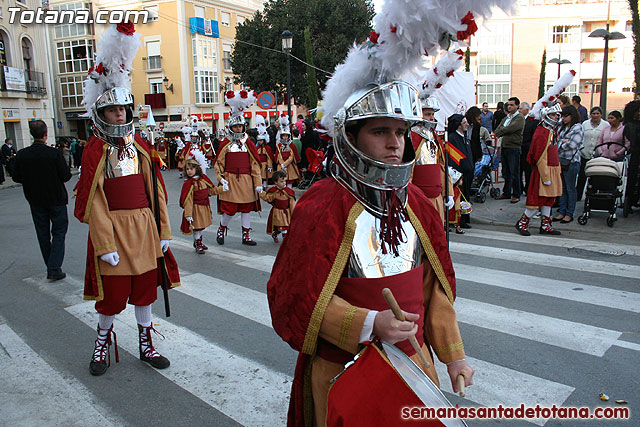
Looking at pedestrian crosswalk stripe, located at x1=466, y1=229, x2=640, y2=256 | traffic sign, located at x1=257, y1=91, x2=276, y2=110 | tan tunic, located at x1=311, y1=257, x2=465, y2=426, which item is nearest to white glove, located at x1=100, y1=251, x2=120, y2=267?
tan tunic, located at x1=311, y1=257, x2=465, y2=426

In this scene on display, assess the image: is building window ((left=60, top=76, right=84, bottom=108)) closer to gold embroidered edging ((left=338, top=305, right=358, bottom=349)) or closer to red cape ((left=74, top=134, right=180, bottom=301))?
red cape ((left=74, top=134, right=180, bottom=301))

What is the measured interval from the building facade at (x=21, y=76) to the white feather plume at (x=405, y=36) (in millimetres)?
31813

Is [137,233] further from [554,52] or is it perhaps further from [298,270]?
[554,52]

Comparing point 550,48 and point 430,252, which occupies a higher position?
point 550,48

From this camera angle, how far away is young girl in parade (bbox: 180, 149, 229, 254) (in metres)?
8.44

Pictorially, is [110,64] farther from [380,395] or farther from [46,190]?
[380,395]

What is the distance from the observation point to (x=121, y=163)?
13.9ft

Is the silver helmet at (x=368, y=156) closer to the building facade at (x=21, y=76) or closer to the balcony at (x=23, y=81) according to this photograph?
the building facade at (x=21, y=76)

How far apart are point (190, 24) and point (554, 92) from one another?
41.8 metres

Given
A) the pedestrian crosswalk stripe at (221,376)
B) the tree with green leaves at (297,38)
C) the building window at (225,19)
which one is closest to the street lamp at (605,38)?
the pedestrian crosswalk stripe at (221,376)

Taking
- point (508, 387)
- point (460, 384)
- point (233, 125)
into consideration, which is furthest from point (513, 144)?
Result: point (460, 384)

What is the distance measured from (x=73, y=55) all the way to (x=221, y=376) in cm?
5215

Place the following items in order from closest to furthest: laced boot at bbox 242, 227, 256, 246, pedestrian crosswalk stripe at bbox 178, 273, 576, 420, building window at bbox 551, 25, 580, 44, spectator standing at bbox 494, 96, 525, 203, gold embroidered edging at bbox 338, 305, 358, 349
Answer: gold embroidered edging at bbox 338, 305, 358, 349, pedestrian crosswalk stripe at bbox 178, 273, 576, 420, laced boot at bbox 242, 227, 256, 246, spectator standing at bbox 494, 96, 525, 203, building window at bbox 551, 25, 580, 44

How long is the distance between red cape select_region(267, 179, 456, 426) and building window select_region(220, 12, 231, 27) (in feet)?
166
